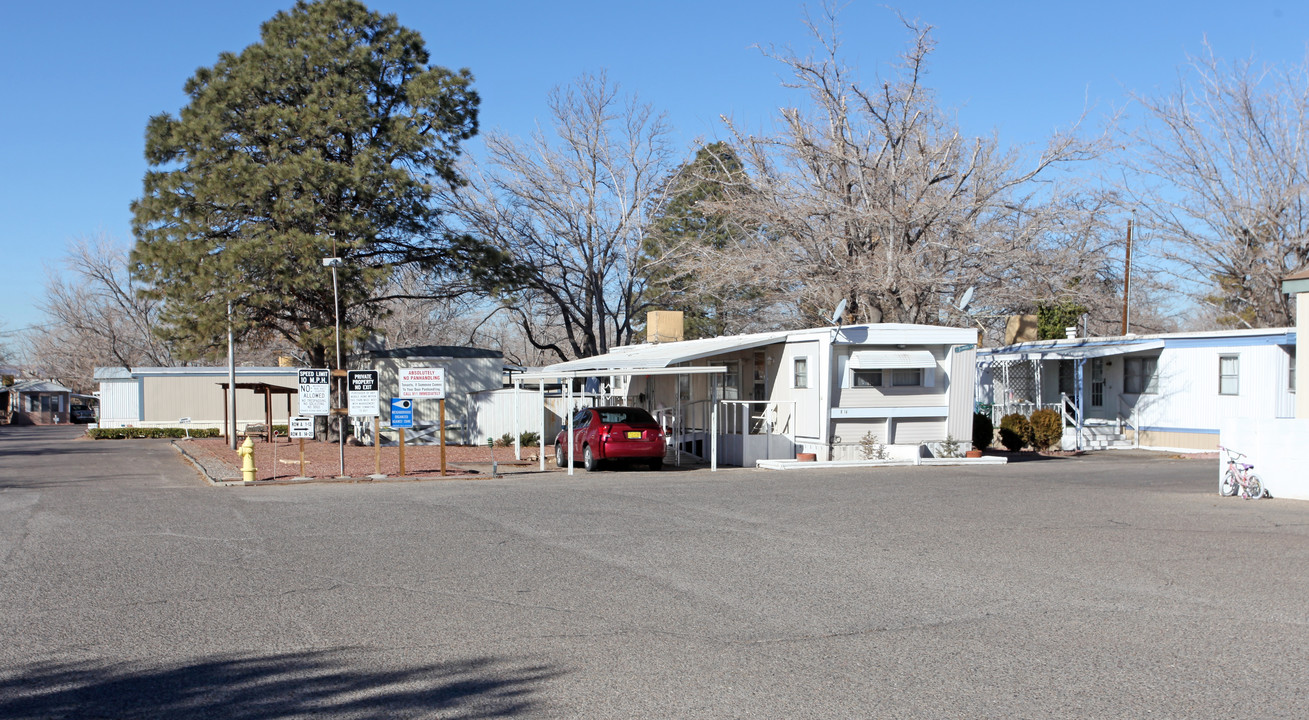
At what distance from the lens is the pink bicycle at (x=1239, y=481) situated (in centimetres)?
1548

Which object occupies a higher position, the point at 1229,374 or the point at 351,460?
the point at 1229,374

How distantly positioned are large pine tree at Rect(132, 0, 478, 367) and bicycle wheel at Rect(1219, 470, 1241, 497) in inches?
878

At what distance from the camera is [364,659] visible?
21.2 feet

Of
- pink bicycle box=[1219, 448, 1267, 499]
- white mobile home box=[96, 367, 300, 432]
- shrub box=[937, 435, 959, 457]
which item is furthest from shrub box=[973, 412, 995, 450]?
white mobile home box=[96, 367, 300, 432]

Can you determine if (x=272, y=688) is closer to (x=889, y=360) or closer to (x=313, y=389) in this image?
(x=313, y=389)

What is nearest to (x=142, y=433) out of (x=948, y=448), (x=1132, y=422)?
(x=948, y=448)

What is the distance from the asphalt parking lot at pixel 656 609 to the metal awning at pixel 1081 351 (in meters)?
13.1

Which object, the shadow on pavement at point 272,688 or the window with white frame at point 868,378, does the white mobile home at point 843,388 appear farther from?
the shadow on pavement at point 272,688

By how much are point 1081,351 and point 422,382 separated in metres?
17.9

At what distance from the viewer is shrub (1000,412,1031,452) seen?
27.3 m

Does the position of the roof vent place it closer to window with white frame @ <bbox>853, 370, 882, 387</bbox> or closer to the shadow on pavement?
window with white frame @ <bbox>853, 370, 882, 387</bbox>

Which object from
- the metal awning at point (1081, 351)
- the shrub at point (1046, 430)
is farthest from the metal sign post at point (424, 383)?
the metal awning at point (1081, 351)

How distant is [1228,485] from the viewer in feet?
51.7

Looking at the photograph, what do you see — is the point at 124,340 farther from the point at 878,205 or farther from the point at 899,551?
the point at 899,551
